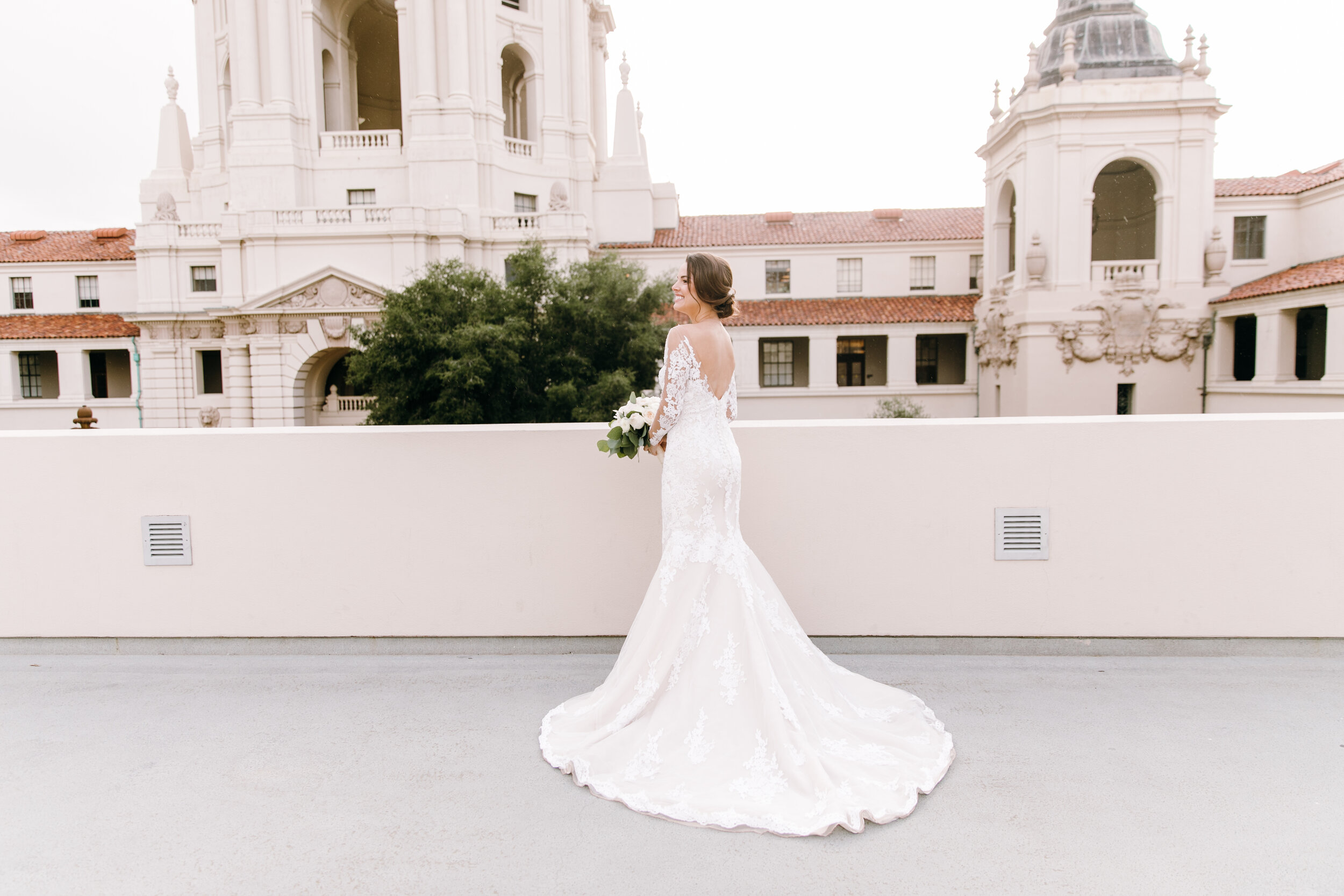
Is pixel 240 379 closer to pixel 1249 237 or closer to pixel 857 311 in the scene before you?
pixel 857 311

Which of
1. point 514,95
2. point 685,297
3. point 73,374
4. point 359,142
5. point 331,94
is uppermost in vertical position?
point 514,95

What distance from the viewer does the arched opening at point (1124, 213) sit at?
95.4ft

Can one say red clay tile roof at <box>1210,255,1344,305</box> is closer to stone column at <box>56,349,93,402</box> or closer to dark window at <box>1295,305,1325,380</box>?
dark window at <box>1295,305,1325,380</box>

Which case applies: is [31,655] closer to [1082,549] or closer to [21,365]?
[1082,549]

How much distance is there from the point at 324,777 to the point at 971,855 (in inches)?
101

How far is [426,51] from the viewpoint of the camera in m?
29.9

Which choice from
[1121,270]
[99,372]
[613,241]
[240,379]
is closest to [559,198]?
[613,241]

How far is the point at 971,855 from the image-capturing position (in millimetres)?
2691

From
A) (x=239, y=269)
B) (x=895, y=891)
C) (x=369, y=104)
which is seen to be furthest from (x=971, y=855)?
(x=369, y=104)

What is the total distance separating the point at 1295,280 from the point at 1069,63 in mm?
9677

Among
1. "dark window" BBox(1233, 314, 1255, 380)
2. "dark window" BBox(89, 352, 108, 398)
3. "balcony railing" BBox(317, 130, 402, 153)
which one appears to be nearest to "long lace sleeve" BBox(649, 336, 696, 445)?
"dark window" BBox(1233, 314, 1255, 380)

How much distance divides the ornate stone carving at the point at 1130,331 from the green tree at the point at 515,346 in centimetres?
1508

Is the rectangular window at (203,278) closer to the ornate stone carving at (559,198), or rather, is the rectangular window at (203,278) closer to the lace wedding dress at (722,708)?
the ornate stone carving at (559,198)

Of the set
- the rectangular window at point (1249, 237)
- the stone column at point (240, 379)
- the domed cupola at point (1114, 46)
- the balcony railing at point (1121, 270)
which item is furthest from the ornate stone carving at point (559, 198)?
the rectangular window at point (1249, 237)
